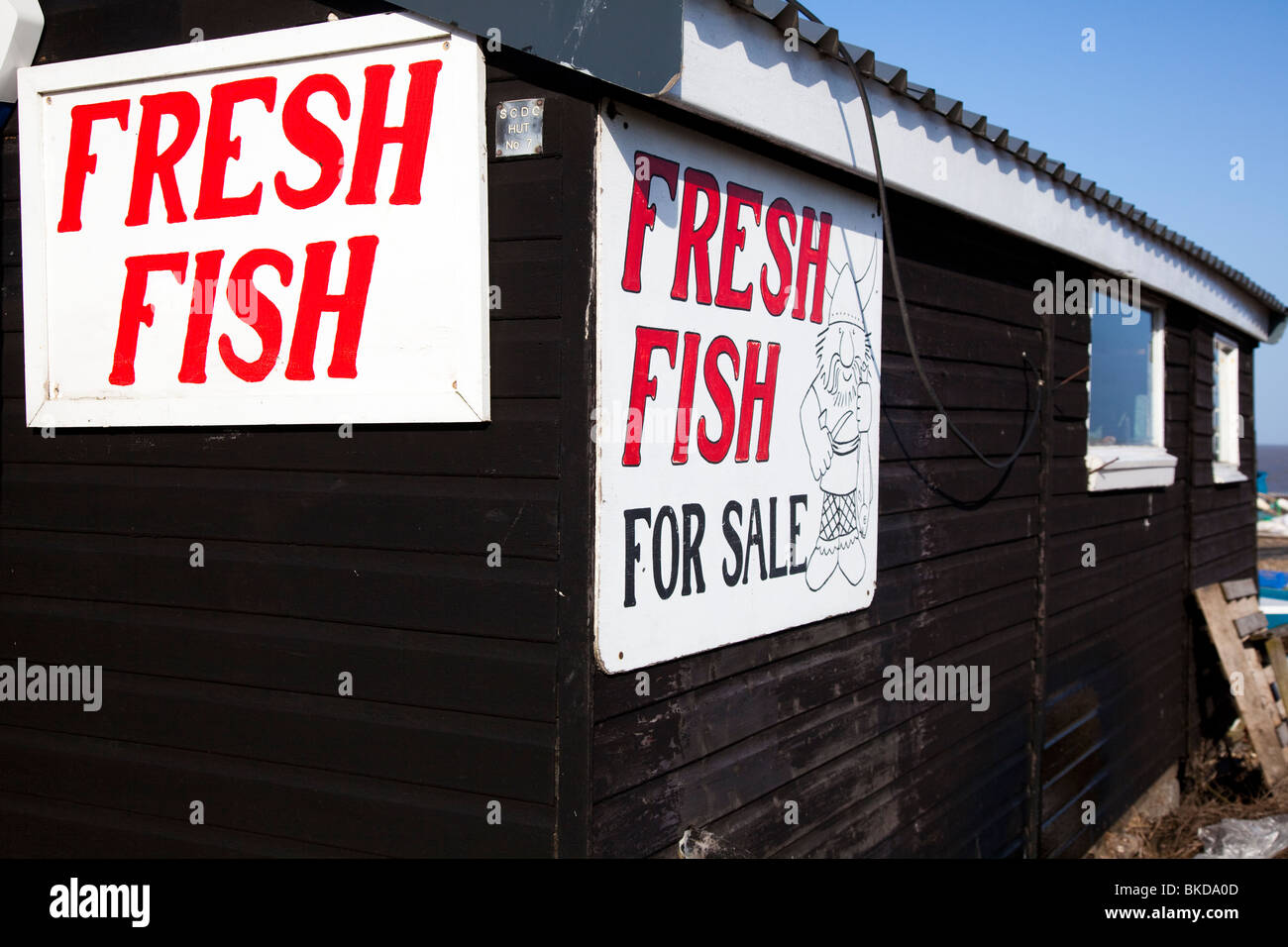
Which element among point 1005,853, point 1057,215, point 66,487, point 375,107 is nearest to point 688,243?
point 375,107

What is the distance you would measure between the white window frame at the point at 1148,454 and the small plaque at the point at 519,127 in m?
4.57

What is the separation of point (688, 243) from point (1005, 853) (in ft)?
12.7

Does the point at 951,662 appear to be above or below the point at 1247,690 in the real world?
above

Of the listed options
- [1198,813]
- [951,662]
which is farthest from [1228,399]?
[951,662]

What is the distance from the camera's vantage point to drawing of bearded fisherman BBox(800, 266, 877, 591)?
3803mm

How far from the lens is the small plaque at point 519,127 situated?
288cm

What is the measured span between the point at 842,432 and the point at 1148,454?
420 centimetres

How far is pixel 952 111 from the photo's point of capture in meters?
4.27
